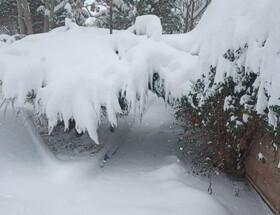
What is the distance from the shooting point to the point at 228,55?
4.18 meters

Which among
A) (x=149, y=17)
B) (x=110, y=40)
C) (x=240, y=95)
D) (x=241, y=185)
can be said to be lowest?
(x=241, y=185)

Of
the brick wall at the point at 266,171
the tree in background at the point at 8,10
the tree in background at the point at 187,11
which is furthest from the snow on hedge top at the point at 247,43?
the tree in background at the point at 8,10

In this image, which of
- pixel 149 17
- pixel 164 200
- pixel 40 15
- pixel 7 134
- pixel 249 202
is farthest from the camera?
pixel 40 15

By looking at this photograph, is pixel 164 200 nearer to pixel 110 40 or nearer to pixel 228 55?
pixel 228 55

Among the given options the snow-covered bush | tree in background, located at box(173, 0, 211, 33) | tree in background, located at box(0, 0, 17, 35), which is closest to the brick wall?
the snow-covered bush

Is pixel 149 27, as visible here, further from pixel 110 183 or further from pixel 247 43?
pixel 110 183

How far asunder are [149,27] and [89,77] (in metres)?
2.12

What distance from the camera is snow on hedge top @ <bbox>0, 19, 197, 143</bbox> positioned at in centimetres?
463

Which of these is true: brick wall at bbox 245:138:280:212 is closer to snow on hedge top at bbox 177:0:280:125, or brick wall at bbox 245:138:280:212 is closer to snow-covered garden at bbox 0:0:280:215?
snow-covered garden at bbox 0:0:280:215

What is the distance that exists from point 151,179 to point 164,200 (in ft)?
2.59

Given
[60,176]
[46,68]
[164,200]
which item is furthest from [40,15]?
[164,200]

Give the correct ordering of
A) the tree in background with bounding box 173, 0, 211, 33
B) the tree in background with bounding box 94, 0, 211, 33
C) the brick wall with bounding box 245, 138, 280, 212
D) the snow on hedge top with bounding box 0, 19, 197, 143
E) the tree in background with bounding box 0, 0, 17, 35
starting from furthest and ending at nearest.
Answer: the tree in background with bounding box 173, 0, 211, 33, the tree in background with bounding box 0, 0, 17, 35, the tree in background with bounding box 94, 0, 211, 33, the snow on hedge top with bounding box 0, 19, 197, 143, the brick wall with bounding box 245, 138, 280, 212

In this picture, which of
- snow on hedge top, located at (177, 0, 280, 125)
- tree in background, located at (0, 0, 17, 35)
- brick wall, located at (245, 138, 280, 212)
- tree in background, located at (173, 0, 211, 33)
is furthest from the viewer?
tree in background, located at (173, 0, 211, 33)

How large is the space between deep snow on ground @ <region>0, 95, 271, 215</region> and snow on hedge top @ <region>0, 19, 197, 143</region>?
0.73 metres
